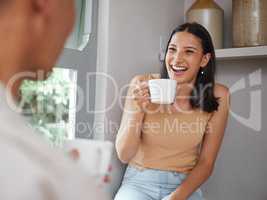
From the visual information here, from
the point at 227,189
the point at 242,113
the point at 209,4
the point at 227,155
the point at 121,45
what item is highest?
the point at 209,4

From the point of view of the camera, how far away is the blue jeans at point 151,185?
3.76 ft

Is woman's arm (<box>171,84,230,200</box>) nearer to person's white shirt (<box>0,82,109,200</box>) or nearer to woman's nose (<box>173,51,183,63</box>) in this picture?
woman's nose (<box>173,51,183,63</box>)

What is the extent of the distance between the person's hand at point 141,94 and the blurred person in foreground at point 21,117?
91 centimetres

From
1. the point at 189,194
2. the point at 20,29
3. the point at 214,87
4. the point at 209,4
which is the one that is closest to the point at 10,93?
the point at 20,29

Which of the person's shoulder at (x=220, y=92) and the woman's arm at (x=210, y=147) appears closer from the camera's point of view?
the woman's arm at (x=210, y=147)

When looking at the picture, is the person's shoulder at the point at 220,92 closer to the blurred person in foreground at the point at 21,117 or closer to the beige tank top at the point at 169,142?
the beige tank top at the point at 169,142

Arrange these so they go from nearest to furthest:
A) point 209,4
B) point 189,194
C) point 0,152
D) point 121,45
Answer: point 0,152 < point 189,194 < point 121,45 < point 209,4

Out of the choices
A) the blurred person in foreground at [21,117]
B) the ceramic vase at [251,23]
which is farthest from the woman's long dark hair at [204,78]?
the blurred person in foreground at [21,117]

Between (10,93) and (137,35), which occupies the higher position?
(137,35)

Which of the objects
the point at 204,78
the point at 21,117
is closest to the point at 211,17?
the point at 204,78

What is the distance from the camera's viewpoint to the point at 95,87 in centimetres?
125

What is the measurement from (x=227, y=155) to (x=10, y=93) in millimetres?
1445

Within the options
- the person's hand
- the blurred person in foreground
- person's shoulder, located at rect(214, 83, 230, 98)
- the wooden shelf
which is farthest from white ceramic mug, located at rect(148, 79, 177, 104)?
the blurred person in foreground

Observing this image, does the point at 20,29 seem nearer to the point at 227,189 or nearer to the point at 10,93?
the point at 10,93
